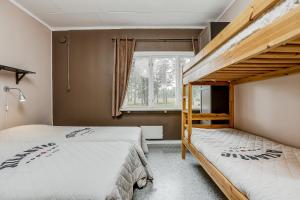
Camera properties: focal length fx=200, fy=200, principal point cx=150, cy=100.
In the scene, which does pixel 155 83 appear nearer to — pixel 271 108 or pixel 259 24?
pixel 271 108

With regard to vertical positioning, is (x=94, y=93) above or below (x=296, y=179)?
above

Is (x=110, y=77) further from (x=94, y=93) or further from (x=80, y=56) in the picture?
(x=80, y=56)

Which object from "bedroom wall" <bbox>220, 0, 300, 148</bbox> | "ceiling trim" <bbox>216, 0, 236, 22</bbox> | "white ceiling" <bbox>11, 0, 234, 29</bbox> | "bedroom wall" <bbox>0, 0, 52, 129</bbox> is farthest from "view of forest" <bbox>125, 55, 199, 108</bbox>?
"bedroom wall" <bbox>0, 0, 52, 129</bbox>

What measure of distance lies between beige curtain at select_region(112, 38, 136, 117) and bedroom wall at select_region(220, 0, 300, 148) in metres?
2.04

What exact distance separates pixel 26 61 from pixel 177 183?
3048mm

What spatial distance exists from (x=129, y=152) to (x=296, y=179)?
1296 millimetres

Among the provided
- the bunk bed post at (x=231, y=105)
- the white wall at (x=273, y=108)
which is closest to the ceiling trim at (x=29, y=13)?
the bunk bed post at (x=231, y=105)

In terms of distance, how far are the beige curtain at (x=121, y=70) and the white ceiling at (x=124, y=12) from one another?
1.36 feet

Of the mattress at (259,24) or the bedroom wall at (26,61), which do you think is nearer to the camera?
the mattress at (259,24)

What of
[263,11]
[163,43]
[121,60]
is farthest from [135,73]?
[263,11]

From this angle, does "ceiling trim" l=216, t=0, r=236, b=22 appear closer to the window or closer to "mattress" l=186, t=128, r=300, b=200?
the window

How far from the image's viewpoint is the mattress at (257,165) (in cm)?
100

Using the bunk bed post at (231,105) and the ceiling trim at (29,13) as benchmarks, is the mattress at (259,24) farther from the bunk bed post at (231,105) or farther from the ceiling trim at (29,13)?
the ceiling trim at (29,13)

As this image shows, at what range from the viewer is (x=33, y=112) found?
3535 millimetres
